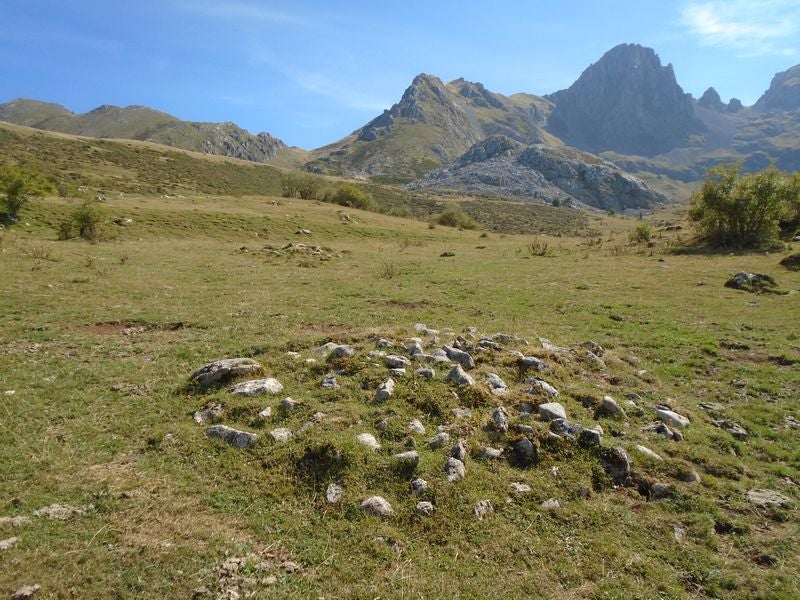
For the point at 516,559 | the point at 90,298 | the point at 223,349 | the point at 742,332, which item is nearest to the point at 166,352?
the point at 223,349

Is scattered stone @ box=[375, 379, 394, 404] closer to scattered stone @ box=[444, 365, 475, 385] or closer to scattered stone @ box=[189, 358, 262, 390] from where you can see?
scattered stone @ box=[444, 365, 475, 385]

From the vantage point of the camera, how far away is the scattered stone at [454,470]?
6.33 metres

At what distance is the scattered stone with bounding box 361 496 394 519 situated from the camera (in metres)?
5.79

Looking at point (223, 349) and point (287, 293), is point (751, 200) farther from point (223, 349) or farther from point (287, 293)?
point (223, 349)

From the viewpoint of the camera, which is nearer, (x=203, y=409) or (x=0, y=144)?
(x=203, y=409)

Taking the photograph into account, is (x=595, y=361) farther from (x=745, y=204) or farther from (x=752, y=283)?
(x=745, y=204)

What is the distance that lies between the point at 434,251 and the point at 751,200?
26003 millimetres

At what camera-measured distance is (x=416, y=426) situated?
7.43 meters

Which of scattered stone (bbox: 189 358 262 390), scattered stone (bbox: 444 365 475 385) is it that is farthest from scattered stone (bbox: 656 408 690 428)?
scattered stone (bbox: 189 358 262 390)

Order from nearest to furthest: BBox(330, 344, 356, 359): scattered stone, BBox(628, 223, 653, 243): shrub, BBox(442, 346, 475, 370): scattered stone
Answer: BBox(442, 346, 475, 370): scattered stone, BBox(330, 344, 356, 359): scattered stone, BBox(628, 223, 653, 243): shrub

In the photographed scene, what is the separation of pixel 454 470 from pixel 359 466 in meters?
1.38

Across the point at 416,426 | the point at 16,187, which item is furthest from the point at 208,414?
the point at 16,187

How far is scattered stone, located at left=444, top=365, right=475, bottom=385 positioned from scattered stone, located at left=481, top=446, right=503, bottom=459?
1712 mm

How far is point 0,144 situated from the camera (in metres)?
85.4
